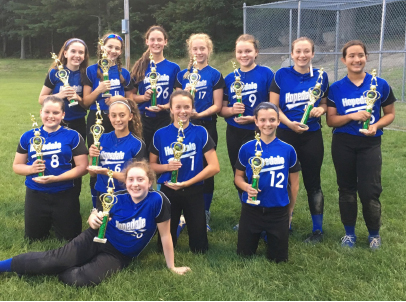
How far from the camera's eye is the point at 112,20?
138ft

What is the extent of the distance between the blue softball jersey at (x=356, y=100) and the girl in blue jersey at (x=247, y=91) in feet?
2.47

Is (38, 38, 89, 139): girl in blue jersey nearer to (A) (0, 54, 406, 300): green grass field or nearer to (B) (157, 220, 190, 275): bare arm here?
(A) (0, 54, 406, 300): green grass field

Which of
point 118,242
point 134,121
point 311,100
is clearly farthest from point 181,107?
point 118,242

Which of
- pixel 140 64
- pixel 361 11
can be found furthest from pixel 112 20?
pixel 140 64

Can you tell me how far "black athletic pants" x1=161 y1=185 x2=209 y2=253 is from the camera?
3.85 metres

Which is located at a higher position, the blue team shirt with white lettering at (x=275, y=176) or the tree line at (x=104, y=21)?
the tree line at (x=104, y=21)

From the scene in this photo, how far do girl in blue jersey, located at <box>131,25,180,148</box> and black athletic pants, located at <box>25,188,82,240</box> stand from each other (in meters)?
1.17

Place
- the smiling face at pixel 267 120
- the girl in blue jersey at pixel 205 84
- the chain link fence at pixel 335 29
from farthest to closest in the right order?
the chain link fence at pixel 335 29 < the girl in blue jersey at pixel 205 84 < the smiling face at pixel 267 120

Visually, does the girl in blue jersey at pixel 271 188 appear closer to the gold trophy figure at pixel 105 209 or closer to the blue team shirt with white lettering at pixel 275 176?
the blue team shirt with white lettering at pixel 275 176

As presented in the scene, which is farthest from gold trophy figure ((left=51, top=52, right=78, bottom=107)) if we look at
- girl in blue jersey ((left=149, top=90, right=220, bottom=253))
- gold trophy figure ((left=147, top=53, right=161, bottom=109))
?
girl in blue jersey ((left=149, top=90, right=220, bottom=253))

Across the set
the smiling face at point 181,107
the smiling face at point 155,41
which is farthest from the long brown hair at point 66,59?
the smiling face at point 181,107

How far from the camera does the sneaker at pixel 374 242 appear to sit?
3830 millimetres

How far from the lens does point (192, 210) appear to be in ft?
12.7

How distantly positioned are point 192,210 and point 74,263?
1173 millimetres
